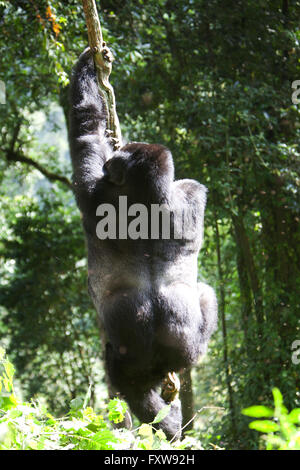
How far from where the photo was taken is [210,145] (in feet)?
11.8

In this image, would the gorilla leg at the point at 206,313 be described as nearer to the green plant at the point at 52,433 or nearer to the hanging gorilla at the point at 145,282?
the hanging gorilla at the point at 145,282

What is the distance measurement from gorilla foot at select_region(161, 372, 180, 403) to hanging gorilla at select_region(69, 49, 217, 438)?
0.07 ft

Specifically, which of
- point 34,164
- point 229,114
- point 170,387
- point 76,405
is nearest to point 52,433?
point 76,405

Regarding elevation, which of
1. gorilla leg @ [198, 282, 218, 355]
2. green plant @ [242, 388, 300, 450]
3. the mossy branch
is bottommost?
green plant @ [242, 388, 300, 450]

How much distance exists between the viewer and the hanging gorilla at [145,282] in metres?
1.94

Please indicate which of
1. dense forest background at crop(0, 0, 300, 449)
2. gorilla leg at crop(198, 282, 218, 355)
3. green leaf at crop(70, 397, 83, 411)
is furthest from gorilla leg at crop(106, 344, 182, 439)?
dense forest background at crop(0, 0, 300, 449)

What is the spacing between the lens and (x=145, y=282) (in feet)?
6.52

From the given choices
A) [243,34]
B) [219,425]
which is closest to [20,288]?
[219,425]

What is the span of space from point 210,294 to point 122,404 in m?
1.09

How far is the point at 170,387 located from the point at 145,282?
1.45 feet

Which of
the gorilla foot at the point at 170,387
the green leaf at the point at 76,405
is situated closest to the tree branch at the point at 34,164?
the gorilla foot at the point at 170,387

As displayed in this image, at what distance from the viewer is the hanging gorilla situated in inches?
76.2

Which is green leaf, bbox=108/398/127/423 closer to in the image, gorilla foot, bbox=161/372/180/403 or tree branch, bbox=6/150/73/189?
gorilla foot, bbox=161/372/180/403
